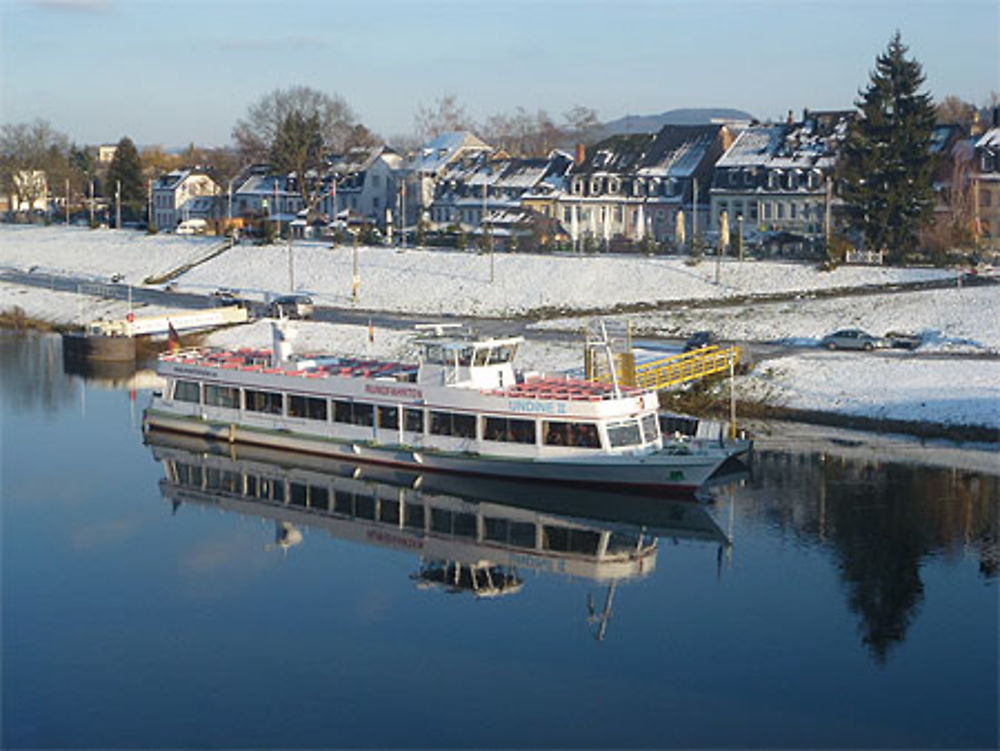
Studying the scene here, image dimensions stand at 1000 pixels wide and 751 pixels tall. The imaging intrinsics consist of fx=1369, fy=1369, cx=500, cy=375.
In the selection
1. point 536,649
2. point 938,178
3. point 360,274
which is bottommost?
point 536,649

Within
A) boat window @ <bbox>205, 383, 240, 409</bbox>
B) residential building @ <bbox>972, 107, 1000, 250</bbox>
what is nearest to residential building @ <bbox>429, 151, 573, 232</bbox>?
residential building @ <bbox>972, 107, 1000, 250</bbox>

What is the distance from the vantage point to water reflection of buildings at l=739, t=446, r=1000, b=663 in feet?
120

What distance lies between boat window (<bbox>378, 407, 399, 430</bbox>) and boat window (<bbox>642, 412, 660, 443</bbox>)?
9.64 m

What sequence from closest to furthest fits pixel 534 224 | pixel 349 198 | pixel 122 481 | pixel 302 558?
pixel 302 558
pixel 122 481
pixel 534 224
pixel 349 198

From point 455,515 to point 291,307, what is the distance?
41.6m

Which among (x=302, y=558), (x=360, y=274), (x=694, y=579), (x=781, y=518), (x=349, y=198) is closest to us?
(x=694, y=579)

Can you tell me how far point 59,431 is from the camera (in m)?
57.7

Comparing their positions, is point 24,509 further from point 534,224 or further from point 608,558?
point 534,224

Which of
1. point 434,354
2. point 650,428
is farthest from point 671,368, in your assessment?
point 434,354

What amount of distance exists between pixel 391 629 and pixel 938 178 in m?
74.2

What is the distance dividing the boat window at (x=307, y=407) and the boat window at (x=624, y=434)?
12.7 metres

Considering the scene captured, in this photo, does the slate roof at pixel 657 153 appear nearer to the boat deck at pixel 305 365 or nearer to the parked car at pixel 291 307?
the parked car at pixel 291 307

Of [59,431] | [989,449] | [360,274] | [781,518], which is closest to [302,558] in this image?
[781,518]

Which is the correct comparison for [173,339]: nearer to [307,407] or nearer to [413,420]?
[307,407]
